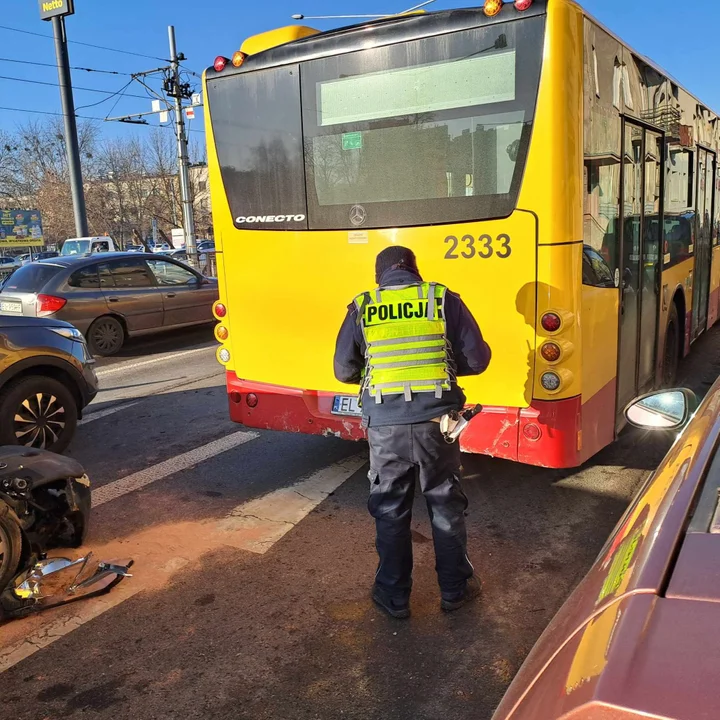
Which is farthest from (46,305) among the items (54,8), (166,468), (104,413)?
(54,8)

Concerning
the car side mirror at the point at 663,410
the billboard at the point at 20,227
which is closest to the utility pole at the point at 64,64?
the car side mirror at the point at 663,410

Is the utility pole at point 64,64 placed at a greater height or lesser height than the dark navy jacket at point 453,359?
greater

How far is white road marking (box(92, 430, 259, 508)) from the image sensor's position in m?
5.27

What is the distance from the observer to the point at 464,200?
4336 mm

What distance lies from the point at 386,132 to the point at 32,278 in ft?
26.6

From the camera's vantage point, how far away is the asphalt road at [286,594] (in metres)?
2.94

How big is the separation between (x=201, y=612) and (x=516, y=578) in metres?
1.73

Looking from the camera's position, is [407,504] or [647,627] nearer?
[647,627]

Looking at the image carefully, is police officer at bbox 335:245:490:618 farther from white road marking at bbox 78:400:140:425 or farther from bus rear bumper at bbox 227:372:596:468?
white road marking at bbox 78:400:140:425

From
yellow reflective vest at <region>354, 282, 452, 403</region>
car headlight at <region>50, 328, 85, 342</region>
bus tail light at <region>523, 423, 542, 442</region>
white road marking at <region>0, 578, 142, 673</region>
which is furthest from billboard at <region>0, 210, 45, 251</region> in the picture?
yellow reflective vest at <region>354, 282, 452, 403</region>

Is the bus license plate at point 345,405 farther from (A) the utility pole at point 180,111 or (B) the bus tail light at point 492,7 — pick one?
(A) the utility pole at point 180,111

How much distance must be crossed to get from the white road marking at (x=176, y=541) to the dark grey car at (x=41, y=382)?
3.35 feet

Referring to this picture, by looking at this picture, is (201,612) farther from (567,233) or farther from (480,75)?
(480,75)

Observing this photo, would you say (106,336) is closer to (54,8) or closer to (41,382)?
(41,382)
